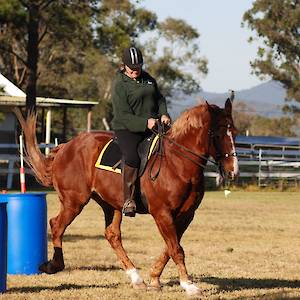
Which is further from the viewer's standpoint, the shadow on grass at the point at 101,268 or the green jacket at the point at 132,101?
the shadow on grass at the point at 101,268

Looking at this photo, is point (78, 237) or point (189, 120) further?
point (78, 237)

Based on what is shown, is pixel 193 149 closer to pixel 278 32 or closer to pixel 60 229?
pixel 60 229

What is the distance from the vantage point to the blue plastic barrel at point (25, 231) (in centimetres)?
1169

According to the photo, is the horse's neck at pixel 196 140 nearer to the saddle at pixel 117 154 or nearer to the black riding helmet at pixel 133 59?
the saddle at pixel 117 154

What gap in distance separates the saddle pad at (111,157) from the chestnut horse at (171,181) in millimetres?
76

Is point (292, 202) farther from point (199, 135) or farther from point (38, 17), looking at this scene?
point (199, 135)

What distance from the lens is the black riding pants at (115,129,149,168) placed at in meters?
10.3

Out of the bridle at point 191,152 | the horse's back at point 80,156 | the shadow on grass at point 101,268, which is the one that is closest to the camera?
the bridle at point 191,152

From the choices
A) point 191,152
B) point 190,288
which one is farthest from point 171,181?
point 190,288

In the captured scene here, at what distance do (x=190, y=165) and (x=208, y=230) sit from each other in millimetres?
9564

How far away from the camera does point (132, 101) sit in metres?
10.5

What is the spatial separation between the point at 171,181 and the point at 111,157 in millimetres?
1034

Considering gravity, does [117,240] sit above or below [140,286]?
above

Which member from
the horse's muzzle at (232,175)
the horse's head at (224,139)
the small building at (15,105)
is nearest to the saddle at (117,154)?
the horse's head at (224,139)
